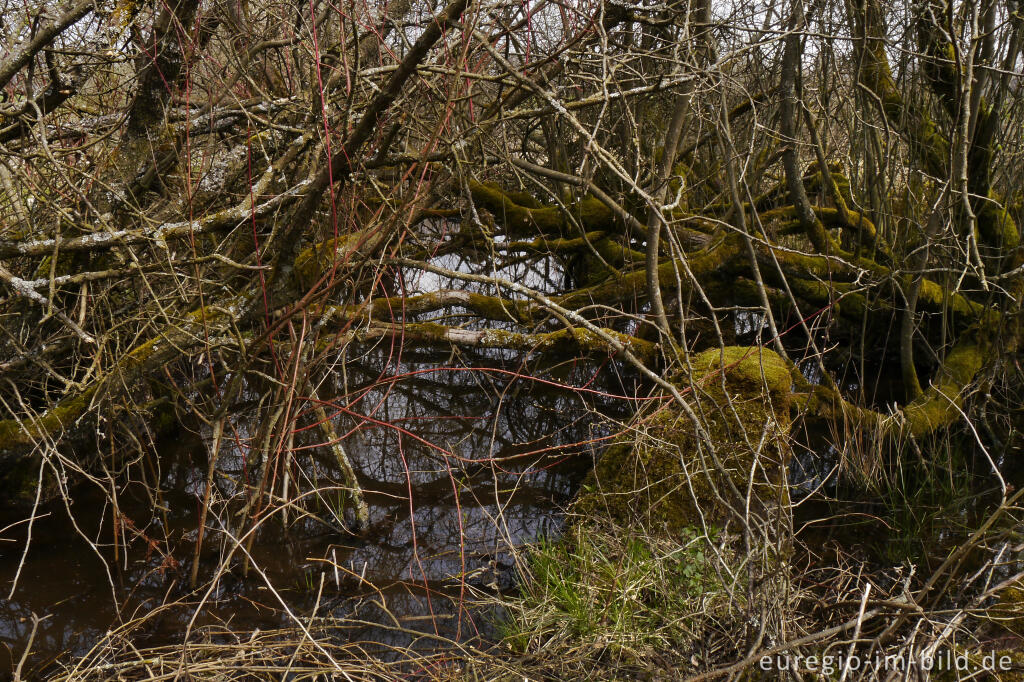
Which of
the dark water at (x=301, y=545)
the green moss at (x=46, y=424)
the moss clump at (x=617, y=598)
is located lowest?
the dark water at (x=301, y=545)

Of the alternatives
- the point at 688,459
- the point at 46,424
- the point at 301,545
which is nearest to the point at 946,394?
the point at 688,459

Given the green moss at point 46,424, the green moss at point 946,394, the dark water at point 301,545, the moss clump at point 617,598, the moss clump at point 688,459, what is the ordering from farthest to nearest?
1. the green moss at point 946,394
2. the green moss at point 46,424
3. the moss clump at point 688,459
4. the dark water at point 301,545
5. the moss clump at point 617,598

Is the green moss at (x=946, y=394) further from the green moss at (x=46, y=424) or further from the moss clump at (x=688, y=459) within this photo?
the green moss at (x=46, y=424)

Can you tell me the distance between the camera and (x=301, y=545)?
4391 millimetres

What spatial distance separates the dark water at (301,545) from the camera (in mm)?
3586

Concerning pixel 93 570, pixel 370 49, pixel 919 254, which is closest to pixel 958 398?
pixel 919 254

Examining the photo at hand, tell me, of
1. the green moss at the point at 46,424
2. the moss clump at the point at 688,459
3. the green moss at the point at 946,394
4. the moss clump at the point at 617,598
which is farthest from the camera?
the green moss at the point at 946,394

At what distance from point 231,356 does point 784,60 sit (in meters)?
4.46

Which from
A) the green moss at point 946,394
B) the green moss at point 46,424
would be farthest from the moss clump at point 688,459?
the green moss at point 46,424

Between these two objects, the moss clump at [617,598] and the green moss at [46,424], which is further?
the green moss at [46,424]

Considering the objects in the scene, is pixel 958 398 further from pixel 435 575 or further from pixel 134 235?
pixel 134 235

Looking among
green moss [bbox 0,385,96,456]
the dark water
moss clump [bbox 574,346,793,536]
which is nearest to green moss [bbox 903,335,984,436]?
moss clump [bbox 574,346,793,536]

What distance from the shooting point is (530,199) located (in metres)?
7.39

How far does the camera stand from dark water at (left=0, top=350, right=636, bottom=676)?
11.8 ft
